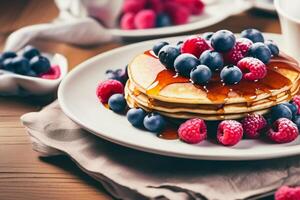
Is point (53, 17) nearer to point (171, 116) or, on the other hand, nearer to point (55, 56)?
point (55, 56)

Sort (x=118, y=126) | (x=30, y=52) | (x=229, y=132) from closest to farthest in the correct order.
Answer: (x=229, y=132) < (x=118, y=126) < (x=30, y=52)

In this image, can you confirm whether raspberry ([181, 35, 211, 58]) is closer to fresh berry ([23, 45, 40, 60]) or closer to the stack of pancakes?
the stack of pancakes

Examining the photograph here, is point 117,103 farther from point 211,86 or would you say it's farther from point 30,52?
point 30,52

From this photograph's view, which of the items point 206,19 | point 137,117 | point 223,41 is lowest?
point 206,19

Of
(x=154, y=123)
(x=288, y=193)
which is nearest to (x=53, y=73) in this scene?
(x=154, y=123)

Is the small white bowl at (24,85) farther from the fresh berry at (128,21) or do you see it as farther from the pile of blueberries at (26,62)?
the fresh berry at (128,21)

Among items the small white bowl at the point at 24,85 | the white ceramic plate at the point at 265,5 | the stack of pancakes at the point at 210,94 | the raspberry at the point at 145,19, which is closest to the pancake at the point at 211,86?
the stack of pancakes at the point at 210,94
